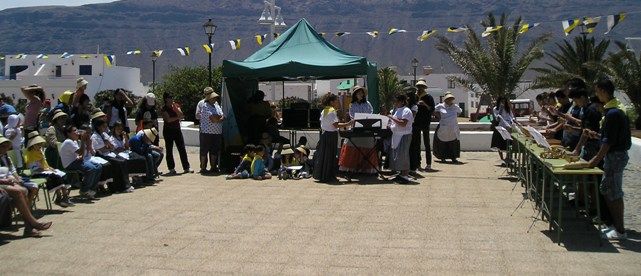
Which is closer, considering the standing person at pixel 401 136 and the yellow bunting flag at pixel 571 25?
the standing person at pixel 401 136

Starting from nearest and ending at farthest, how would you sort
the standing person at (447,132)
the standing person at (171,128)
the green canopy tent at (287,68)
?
the green canopy tent at (287,68) → the standing person at (171,128) → the standing person at (447,132)

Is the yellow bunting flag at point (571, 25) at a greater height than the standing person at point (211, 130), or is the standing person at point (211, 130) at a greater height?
the yellow bunting flag at point (571, 25)

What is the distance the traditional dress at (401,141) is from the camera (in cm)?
1152

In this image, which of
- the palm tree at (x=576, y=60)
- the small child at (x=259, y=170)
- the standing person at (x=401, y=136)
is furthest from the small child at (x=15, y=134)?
the palm tree at (x=576, y=60)

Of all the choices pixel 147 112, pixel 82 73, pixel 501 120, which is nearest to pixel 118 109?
pixel 147 112

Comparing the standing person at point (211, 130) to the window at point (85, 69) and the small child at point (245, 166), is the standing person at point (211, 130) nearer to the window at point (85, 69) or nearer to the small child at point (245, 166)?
the small child at point (245, 166)

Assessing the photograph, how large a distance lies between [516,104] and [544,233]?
4383cm

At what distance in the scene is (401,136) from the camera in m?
11.6

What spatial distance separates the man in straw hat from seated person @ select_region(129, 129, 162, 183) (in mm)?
4057

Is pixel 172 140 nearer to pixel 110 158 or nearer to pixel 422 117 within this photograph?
pixel 110 158

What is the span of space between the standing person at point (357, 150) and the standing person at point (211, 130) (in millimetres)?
2455

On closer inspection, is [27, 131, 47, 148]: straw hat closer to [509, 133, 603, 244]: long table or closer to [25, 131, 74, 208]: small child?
[25, 131, 74, 208]: small child

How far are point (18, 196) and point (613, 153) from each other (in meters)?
5.95

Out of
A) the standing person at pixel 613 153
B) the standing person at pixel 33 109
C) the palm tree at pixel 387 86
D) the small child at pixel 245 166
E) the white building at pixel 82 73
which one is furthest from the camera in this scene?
the white building at pixel 82 73
